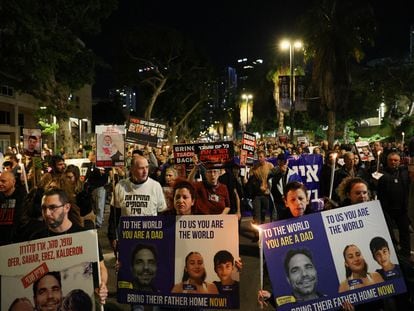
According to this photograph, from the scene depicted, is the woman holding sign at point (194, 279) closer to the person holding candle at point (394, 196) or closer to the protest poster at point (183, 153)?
the person holding candle at point (394, 196)

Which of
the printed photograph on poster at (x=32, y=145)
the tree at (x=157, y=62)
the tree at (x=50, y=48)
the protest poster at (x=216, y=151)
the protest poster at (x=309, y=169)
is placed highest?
the tree at (x=157, y=62)

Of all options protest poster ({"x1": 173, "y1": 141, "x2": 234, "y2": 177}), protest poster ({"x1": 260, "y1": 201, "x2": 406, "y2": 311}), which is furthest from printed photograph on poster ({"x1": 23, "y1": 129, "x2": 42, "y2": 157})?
protest poster ({"x1": 260, "y1": 201, "x2": 406, "y2": 311})

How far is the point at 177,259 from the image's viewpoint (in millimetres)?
4227

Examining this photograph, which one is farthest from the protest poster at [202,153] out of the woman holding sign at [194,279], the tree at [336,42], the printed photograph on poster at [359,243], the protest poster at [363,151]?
the tree at [336,42]

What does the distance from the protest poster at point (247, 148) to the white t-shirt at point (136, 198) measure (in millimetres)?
7886

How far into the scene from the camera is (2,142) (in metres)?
44.9

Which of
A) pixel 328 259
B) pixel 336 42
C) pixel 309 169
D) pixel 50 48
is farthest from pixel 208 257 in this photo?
pixel 336 42

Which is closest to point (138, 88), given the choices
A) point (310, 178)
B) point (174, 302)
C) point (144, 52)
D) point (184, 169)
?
point (144, 52)

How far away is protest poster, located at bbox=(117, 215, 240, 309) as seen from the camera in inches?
163

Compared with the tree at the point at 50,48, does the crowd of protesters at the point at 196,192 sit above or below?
below

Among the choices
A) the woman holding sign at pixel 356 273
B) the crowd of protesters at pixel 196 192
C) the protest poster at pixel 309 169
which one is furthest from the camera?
the protest poster at pixel 309 169

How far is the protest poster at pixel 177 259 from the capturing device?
13.6ft

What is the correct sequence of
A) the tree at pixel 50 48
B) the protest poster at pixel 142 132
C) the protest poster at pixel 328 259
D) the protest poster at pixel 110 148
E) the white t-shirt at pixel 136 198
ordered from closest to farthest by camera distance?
the protest poster at pixel 328 259
the white t-shirt at pixel 136 198
the protest poster at pixel 110 148
the protest poster at pixel 142 132
the tree at pixel 50 48

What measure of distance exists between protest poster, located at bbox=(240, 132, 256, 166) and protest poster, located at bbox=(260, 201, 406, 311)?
9718 millimetres
